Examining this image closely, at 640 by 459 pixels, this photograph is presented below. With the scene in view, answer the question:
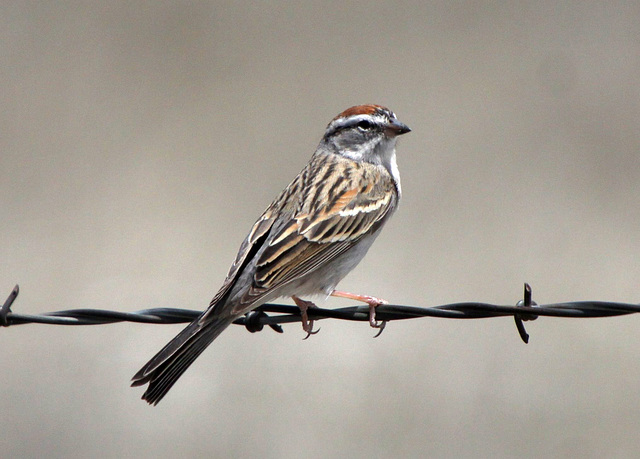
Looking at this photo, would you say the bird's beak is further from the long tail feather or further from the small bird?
the long tail feather

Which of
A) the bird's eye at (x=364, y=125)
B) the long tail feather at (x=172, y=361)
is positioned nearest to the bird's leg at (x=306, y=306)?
the long tail feather at (x=172, y=361)

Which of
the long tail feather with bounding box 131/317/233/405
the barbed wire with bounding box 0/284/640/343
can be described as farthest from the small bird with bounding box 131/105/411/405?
the barbed wire with bounding box 0/284/640/343

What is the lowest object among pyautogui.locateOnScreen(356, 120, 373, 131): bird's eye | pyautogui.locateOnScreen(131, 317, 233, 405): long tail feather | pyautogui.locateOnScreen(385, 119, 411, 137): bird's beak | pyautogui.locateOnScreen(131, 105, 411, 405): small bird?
pyautogui.locateOnScreen(131, 317, 233, 405): long tail feather

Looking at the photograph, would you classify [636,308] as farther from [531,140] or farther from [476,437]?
[531,140]

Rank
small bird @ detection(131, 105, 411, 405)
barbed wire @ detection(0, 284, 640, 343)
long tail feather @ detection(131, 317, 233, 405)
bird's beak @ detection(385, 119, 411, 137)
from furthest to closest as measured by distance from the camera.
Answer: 1. bird's beak @ detection(385, 119, 411, 137)
2. small bird @ detection(131, 105, 411, 405)
3. long tail feather @ detection(131, 317, 233, 405)
4. barbed wire @ detection(0, 284, 640, 343)

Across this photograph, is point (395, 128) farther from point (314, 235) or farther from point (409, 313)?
point (409, 313)

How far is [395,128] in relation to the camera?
5613mm

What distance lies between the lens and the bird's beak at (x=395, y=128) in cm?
559

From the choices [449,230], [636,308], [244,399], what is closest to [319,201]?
[636,308]

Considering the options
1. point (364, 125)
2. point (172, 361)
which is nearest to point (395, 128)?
point (364, 125)

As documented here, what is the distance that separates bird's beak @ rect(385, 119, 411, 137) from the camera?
5586mm

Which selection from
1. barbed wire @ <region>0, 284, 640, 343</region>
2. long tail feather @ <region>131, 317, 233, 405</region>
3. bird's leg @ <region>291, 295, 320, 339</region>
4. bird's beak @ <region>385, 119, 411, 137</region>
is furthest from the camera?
bird's beak @ <region>385, 119, 411, 137</region>

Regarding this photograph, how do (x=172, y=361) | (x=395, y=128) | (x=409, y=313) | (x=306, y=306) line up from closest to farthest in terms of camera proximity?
(x=409, y=313) → (x=172, y=361) → (x=306, y=306) → (x=395, y=128)

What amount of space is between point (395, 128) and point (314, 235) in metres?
1.10
